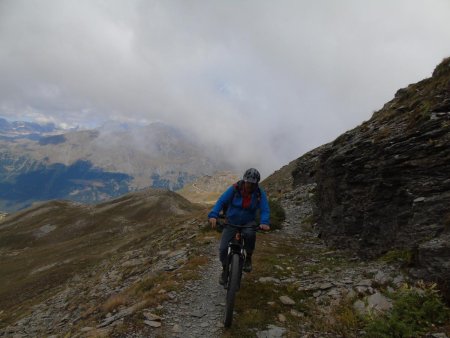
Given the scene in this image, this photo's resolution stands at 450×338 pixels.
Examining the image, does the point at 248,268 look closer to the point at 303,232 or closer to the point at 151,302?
the point at 151,302

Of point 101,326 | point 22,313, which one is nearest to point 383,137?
point 101,326

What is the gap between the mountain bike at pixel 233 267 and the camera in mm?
10883

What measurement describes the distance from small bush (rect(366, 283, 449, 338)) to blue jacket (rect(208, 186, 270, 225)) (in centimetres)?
428

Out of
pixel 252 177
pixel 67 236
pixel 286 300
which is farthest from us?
pixel 67 236

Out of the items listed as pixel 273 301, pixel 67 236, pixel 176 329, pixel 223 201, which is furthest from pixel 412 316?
pixel 67 236

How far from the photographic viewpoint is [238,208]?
38.4 ft

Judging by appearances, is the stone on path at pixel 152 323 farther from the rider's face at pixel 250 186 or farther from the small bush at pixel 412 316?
the small bush at pixel 412 316

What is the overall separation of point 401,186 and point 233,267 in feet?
28.2

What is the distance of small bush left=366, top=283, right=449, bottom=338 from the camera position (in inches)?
350

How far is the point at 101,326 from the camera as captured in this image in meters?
12.5

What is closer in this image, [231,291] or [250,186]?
[231,291]

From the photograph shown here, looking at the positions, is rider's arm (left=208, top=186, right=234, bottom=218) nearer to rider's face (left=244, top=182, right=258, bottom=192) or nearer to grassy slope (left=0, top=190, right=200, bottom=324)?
rider's face (left=244, top=182, right=258, bottom=192)

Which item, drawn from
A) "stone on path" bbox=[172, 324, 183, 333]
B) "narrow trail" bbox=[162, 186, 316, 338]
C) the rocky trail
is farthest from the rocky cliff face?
"stone on path" bbox=[172, 324, 183, 333]

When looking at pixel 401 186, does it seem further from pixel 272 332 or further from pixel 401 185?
pixel 272 332
